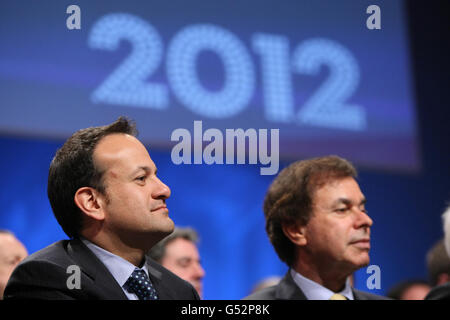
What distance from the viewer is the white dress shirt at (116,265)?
2.07m

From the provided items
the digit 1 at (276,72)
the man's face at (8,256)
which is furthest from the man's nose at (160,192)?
the digit 1 at (276,72)

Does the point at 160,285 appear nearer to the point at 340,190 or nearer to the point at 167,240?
the point at 340,190

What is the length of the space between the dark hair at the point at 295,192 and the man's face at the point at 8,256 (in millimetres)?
1108

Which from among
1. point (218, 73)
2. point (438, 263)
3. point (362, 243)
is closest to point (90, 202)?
point (362, 243)

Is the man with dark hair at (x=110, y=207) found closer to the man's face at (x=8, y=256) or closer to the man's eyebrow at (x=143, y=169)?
the man's eyebrow at (x=143, y=169)

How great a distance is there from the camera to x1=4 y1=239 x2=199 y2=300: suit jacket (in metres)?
1.92

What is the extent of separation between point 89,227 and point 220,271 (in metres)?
2.31

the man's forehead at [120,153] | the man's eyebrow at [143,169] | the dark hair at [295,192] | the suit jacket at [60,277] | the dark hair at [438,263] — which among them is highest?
the man's forehead at [120,153]

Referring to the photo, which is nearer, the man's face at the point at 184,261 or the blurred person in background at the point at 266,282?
the man's face at the point at 184,261

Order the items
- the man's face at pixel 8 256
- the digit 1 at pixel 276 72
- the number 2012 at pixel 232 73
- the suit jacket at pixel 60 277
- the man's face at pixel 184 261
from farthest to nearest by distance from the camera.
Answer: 1. the digit 1 at pixel 276 72
2. the number 2012 at pixel 232 73
3. the man's face at pixel 184 261
4. the man's face at pixel 8 256
5. the suit jacket at pixel 60 277

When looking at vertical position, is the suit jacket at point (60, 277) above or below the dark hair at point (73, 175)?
below

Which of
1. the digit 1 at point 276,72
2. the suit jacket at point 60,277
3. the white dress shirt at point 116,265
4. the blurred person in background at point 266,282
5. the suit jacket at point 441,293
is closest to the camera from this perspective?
the suit jacket at point 60,277

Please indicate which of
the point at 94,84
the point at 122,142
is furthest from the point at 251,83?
the point at 122,142
